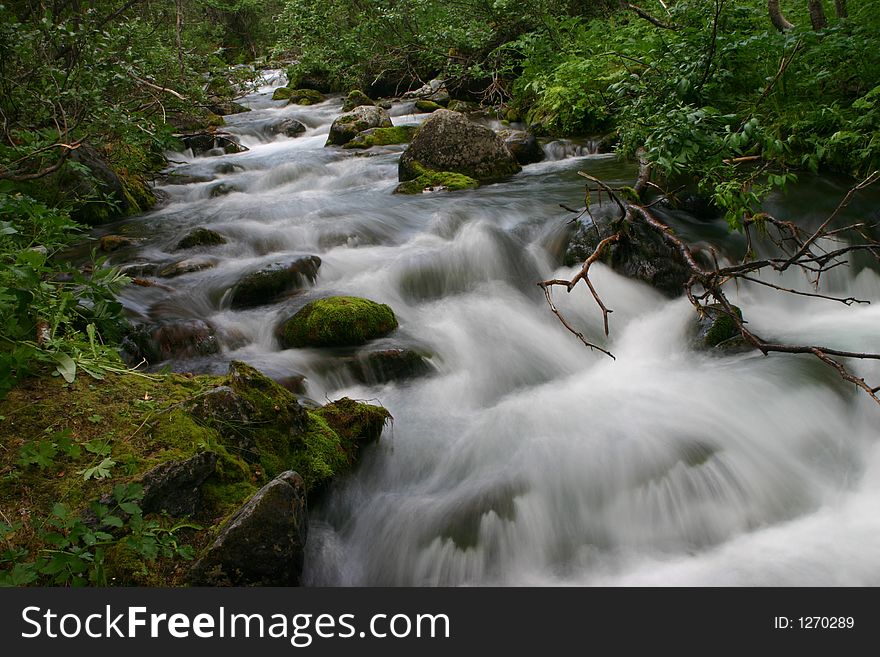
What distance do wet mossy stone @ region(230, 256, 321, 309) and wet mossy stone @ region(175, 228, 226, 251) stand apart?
4.70ft

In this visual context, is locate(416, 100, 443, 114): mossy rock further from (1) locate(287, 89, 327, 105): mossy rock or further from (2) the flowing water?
(2) the flowing water

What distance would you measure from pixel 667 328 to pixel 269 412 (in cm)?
373

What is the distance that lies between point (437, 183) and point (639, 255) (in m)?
4.12

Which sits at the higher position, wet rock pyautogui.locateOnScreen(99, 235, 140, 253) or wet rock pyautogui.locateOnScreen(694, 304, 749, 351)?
wet rock pyautogui.locateOnScreen(99, 235, 140, 253)

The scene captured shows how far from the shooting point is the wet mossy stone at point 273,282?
19.6ft

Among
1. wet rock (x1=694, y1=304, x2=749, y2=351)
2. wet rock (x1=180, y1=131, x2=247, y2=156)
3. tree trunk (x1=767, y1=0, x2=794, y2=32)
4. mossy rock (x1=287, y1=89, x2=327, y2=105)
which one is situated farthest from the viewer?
mossy rock (x1=287, y1=89, x2=327, y2=105)

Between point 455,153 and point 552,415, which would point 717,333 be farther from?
point 455,153

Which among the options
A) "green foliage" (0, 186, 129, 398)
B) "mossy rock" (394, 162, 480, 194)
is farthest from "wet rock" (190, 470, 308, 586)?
"mossy rock" (394, 162, 480, 194)

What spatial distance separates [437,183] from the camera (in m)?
9.54

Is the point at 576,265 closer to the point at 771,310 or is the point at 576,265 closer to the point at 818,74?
the point at 771,310

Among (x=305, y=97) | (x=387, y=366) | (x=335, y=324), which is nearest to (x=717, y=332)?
(x=387, y=366)

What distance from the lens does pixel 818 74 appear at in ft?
21.0

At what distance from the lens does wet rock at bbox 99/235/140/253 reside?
24.0 feet
